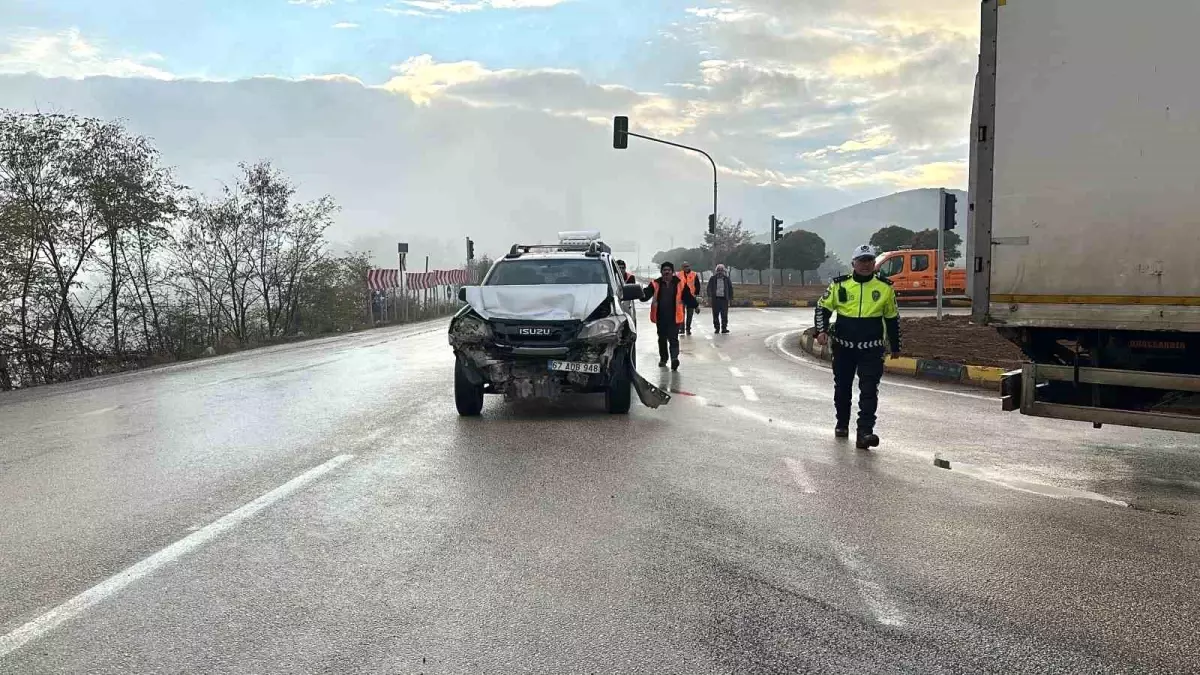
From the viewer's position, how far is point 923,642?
338cm

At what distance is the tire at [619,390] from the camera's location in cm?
870

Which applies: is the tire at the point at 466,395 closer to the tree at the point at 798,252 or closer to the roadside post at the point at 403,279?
the roadside post at the point at 403,279

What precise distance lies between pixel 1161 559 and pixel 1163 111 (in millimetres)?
2683

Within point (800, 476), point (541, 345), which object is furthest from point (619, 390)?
point (800, 476)

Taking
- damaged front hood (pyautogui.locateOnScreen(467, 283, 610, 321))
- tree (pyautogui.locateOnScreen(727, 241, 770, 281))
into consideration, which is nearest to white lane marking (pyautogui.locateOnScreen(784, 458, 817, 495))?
damaged front hood (pyautogui.locateOnScreen(467, 283, 610, 321))

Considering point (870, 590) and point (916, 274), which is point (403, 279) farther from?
point (870, 590)

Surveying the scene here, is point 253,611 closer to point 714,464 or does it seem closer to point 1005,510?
point 714,464

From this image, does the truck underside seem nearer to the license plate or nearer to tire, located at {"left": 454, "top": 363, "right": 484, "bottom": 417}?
the license plate

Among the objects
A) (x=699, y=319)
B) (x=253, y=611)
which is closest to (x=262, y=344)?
(x=699, y=319)

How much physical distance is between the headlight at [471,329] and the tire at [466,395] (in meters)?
0.33

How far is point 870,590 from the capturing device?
155 inches

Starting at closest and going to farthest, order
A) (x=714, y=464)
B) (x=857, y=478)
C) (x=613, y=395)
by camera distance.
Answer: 1. (x=857, y=478)
2. (x=714, y=464)
3. (x=613, y=395)

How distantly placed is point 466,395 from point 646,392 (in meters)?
1.95

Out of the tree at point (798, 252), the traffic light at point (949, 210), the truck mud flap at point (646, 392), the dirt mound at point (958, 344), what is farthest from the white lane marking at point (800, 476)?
the tree at point (798, 252)
